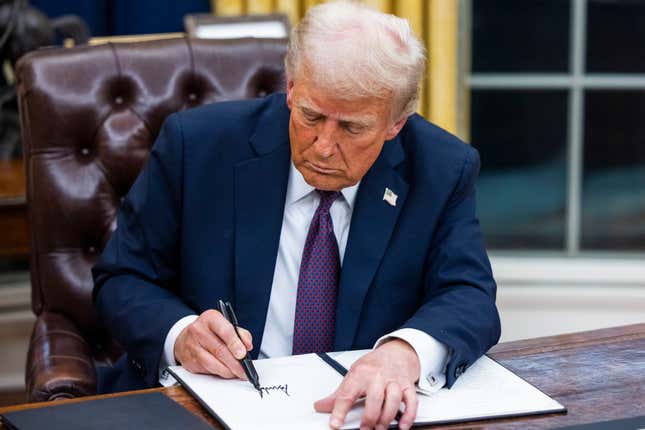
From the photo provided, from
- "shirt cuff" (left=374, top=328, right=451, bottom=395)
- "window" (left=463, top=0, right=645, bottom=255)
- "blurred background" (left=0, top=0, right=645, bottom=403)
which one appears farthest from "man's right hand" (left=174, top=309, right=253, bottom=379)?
"window" (left=463, top=0, right=645, bottom=255)

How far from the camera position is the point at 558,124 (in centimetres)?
732

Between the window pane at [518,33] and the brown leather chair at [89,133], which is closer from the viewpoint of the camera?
the brown leather chair at [89,133]

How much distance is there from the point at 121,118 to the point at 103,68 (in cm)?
12

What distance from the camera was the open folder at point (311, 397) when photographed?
5.02 ft

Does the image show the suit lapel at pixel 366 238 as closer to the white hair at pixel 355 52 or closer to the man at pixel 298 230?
the man at pixel 298 230

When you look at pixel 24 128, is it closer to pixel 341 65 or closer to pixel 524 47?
pixel 341 65

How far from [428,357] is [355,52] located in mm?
530

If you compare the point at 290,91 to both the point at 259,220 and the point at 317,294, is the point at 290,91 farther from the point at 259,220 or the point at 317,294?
the point at 317,294

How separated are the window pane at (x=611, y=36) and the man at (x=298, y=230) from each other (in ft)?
20.6

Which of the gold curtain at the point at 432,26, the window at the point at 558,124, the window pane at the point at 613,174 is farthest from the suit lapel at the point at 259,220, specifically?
the window pane at the point at 613,174

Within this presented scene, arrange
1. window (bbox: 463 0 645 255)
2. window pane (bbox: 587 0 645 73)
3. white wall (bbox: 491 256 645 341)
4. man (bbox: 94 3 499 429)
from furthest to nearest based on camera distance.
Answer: window pane (bbox: 587 0 645 73) < window (bbox: 463 0 645 255) < white wall (bbox: 491 256 645 341) < man (bbox: 94 3 499 429)

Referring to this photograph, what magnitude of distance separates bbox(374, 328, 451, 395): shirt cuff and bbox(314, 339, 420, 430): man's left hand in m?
0.04

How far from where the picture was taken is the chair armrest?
212 centimetres
